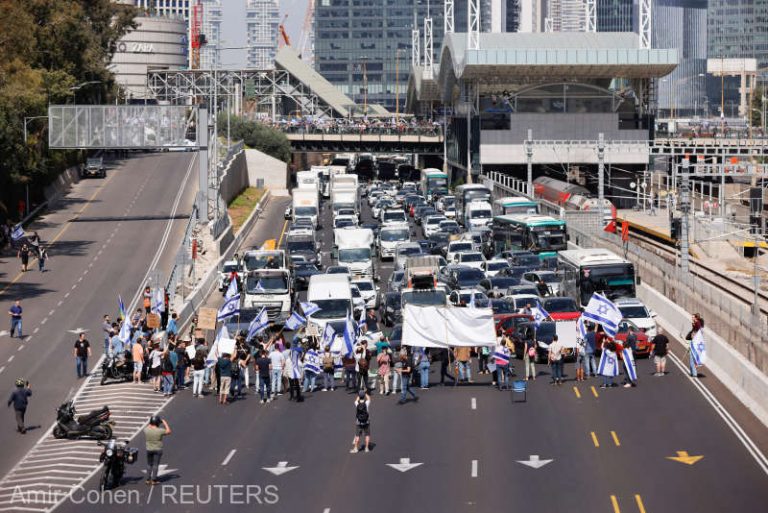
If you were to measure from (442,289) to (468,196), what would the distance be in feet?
128

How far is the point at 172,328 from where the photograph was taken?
137 feet

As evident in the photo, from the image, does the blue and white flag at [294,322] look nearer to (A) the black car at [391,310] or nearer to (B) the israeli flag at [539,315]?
(A) the black car at [391,310]

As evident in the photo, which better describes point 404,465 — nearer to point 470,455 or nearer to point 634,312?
point 470,455

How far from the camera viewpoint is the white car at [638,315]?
40.9 meters

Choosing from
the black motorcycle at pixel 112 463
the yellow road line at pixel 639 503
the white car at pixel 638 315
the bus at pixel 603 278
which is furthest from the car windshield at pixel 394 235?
the yellow road line at pixel 639 503

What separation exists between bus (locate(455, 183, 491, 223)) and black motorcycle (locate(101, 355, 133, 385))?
4594cm

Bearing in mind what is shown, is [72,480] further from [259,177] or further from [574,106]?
[574,106]

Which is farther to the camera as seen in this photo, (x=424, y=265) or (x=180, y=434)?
(x=424, y=265)

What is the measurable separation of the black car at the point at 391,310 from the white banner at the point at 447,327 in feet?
29.9

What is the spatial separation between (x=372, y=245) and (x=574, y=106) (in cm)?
6071

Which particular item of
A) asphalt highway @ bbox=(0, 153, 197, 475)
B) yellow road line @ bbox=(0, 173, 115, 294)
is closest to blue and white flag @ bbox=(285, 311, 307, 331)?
asphalt highway @ bbox=(0, 153, 197, 475)

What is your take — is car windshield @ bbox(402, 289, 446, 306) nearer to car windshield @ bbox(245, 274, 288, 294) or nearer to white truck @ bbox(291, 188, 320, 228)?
car windshield @ bbox(245, 274, 288, 294)

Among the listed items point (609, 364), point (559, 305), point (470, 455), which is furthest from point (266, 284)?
point (470, 455)

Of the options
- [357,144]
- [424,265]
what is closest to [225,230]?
[424,265]
